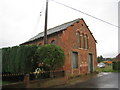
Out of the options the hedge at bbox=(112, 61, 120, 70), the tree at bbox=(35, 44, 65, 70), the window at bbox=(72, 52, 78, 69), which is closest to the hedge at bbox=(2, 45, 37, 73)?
the tree at bbox=(35, 44, 65, 70)

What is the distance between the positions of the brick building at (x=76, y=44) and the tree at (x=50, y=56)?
3.43 meters

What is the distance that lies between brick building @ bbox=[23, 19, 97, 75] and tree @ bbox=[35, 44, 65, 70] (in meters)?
3.43

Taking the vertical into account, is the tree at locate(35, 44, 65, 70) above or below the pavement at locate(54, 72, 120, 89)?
above

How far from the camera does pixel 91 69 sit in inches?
854

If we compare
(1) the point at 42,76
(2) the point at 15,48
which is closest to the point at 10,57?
(2) the point at 15,48

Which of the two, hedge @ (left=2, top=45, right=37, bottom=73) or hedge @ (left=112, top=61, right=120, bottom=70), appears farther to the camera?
hedge @ (left=112, top=61, right=120, bottom=70)

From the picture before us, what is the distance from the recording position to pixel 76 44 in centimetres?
1908

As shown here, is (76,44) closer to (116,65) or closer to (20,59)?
(20,59)

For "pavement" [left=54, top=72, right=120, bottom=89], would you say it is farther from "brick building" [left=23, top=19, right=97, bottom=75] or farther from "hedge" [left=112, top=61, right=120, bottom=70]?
"hedge" [left=112, top=61, right=120, bottom=70]

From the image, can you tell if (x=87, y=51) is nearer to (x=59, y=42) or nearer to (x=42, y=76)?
(x=59, y=42)

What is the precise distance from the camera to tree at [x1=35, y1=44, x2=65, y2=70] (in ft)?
39.3

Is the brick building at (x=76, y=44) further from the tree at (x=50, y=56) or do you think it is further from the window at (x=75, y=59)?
the tree at (x=50, y=56)

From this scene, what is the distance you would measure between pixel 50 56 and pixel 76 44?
25.7 feet

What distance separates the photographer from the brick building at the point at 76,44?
1719 centimetres
